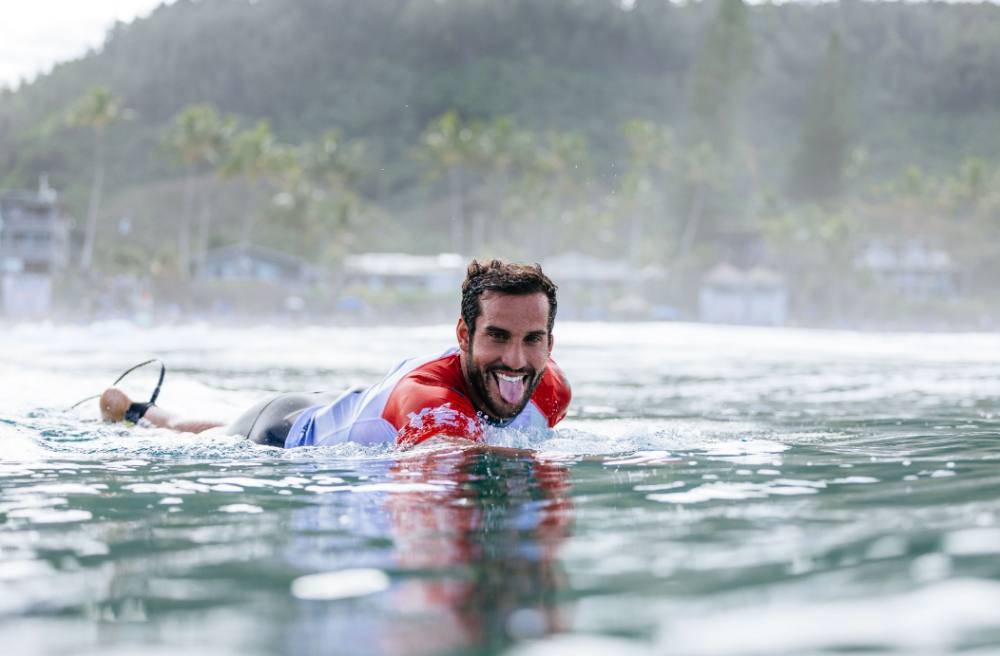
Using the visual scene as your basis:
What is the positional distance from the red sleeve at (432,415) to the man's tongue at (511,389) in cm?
20

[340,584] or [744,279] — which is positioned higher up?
[744,279]

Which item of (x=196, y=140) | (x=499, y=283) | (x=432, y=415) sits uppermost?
(x=196, y=140)

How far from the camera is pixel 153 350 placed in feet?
89.9

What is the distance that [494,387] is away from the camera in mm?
5496

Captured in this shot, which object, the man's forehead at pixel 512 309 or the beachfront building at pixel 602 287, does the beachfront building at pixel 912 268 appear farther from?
the man's forehead at pixel 512 309

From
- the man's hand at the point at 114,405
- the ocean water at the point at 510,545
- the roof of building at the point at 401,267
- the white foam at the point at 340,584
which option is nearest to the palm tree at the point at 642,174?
the roof of building at the point at 401,267

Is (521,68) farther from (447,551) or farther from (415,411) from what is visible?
(447,551)

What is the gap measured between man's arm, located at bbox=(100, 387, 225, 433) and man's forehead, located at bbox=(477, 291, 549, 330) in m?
2.85

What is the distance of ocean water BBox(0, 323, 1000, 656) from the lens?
8.70 ft

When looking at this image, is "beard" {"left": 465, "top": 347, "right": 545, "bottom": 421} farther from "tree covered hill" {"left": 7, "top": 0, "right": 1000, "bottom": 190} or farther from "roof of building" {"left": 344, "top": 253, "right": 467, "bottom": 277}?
"tree covered hill" {"left": 7, "top": 0, "right": 1000, "bottom": 190}

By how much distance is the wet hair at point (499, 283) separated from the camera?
5.49 m

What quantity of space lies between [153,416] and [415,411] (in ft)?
10.7

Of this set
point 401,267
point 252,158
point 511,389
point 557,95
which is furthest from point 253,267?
point 511,389

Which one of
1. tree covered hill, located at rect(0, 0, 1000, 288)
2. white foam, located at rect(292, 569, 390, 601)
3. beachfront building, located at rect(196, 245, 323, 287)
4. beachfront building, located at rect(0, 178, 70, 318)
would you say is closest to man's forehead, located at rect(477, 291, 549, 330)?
white foam, located at rect(292, 569, 390, 601)
